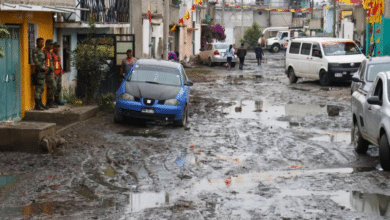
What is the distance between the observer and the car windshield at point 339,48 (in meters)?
31.8

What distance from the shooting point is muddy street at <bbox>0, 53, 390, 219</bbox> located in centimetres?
946

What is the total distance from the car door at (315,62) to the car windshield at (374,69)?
43.0 ft

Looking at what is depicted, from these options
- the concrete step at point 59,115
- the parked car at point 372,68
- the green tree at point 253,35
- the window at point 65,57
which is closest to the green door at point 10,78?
the concrete step at point 59,115

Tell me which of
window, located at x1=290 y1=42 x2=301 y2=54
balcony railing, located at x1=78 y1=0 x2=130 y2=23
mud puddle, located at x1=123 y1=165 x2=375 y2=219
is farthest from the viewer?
window, located at x1=290 y1=42 x2=301 y2=54

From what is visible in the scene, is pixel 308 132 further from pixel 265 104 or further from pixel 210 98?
pixel 210 98

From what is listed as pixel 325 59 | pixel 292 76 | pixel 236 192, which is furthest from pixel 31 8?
pixel 292 76

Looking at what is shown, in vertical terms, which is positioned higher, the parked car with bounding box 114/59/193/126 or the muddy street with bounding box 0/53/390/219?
the parked car with bounding box 114/59/193/126

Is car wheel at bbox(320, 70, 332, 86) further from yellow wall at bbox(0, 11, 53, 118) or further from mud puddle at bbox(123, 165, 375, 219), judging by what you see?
mud puddle at bbox(123, 165, 375, 219)

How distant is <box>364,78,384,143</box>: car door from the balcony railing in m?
10.6

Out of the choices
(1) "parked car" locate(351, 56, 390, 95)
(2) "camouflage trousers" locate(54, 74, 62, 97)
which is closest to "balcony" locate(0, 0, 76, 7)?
(2) "camouflage trousers" locate(54, 74, 62, 97)

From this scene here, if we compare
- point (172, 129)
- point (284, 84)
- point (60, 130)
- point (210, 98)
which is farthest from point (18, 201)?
point (284, 84)

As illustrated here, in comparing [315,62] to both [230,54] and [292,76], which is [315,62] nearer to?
[292,76]

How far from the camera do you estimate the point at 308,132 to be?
1742 cm

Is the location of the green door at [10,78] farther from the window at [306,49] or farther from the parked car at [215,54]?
the parked car at [215,54]
